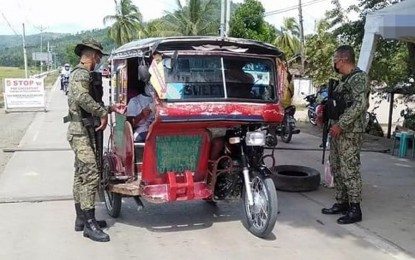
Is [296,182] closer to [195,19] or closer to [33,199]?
[33,199]

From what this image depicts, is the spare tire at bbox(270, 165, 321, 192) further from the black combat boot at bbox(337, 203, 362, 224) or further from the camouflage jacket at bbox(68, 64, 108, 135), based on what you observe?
the camouflage jacket at bbox(68, 64, 108, 135)

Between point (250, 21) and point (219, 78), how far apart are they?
1407 inches

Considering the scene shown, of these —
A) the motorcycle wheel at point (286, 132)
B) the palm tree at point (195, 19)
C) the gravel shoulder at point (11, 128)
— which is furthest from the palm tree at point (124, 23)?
the motorcycle wheel at point (286, 132)

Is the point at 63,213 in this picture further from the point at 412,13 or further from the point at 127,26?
the point at 127,26

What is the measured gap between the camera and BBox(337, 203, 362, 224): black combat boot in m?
5.86

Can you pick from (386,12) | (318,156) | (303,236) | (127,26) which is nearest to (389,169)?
(318,156)

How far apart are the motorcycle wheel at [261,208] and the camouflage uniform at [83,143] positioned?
1615mm

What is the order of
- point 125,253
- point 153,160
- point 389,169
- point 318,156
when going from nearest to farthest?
point 125,253
point 153,160
point 389,169
point 318,156

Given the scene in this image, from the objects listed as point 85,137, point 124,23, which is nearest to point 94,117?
point 85,137

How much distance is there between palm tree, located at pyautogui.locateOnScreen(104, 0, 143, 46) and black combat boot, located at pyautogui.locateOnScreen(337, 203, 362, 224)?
49.8m

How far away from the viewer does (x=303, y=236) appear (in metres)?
5.43

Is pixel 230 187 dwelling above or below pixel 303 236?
above

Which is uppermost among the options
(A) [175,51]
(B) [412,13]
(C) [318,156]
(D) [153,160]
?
(B) [412,13]

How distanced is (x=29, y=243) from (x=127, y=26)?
50995 millimetres
